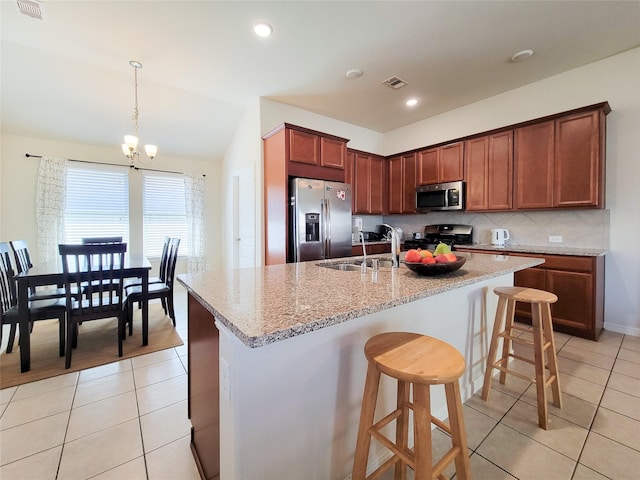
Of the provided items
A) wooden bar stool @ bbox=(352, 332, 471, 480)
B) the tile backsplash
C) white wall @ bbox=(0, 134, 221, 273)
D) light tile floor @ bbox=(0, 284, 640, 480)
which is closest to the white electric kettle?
the tile backsplash

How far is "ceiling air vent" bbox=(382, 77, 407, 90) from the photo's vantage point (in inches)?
133

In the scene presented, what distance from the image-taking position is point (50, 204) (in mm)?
4035

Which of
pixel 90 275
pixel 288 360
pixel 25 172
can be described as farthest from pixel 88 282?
pixel 25 172

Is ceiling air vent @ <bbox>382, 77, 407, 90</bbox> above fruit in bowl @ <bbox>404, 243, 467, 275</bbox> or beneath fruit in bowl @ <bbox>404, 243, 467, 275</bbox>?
above

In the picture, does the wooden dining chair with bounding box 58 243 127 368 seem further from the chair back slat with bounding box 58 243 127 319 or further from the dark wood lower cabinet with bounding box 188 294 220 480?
the dark wood lower cabinet with bounding box 188 294 220 480

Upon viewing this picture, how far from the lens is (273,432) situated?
38.5 inches

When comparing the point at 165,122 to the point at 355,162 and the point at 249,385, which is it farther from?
the point at 249,385

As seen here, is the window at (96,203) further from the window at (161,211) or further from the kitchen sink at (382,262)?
the kitchen sink at (382,262)

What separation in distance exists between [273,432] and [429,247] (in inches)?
147

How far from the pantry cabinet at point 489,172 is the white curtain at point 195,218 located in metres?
4.66

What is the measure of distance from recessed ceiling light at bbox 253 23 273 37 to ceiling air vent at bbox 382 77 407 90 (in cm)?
155

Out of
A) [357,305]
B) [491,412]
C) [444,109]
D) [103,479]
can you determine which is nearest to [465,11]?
[444,109]

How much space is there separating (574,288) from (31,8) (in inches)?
228

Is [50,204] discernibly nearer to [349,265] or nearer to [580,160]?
[349,265]
